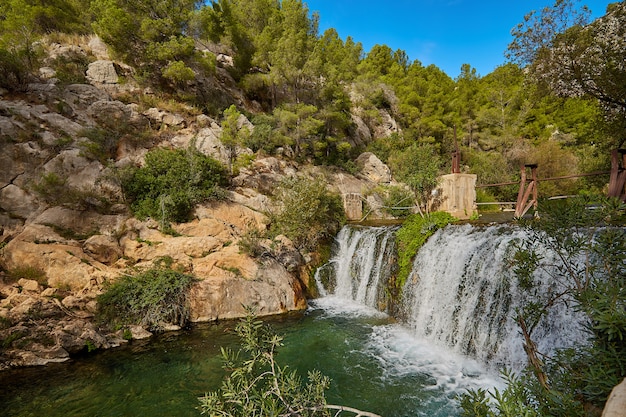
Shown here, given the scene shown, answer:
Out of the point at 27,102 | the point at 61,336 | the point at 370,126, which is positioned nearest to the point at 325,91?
the point at 370,126

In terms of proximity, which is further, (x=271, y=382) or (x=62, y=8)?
(x=62, y=8)

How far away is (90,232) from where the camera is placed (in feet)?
36.3

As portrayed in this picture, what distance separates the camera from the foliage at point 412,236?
10.4 m

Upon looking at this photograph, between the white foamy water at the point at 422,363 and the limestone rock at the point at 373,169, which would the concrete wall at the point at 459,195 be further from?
the limestone rock at the point at 373,169

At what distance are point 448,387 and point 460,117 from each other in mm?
34683

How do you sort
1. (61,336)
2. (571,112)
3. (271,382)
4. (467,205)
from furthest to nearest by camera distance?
(571,112) → (467,205) → (61,336) → (271,382)

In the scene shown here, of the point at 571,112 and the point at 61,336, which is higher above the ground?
the point at 571,112

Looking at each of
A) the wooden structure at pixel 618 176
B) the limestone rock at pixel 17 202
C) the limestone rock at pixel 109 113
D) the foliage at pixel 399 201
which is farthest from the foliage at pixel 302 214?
the limestone rock at pixel 109 113

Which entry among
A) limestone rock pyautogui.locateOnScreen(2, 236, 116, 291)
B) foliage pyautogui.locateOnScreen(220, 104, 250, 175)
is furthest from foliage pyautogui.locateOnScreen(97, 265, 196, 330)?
foliage pyautogui.locateOnScreen(220, 104, 250, 175)

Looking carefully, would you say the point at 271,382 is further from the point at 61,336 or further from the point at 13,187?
the point at 13,187

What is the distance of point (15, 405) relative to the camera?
5.68 m

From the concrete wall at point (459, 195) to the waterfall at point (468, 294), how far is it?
8.50ft

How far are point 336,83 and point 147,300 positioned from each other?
854 inches

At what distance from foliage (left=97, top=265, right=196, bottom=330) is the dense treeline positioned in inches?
394
